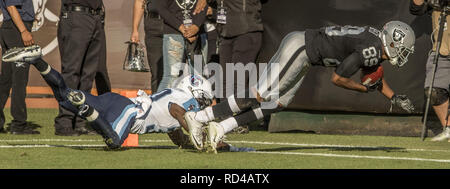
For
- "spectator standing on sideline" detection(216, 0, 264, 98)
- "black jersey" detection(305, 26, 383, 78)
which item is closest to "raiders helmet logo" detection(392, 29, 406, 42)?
"black jersey" detection(305, 26, 383, 78)

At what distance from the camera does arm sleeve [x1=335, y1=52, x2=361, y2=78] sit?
348 inches

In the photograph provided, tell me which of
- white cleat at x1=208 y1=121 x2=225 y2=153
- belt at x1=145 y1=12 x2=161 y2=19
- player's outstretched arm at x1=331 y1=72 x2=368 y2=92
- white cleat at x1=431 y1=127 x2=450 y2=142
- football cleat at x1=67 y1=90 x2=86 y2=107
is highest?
belt at x1=145 y1=12 x2=161 y2=19

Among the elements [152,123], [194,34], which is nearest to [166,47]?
[194,34]

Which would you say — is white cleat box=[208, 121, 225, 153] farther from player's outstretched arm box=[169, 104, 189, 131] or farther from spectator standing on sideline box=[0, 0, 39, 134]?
spectator standing on sideline box=[0, 0, 39, 134]

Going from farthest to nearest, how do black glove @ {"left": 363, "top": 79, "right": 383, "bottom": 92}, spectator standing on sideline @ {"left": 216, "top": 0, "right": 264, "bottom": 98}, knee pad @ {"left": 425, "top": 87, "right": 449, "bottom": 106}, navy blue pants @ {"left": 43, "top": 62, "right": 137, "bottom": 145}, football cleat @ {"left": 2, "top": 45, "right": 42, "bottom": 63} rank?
1. spectator standing on sideline @ {"left": 216, "top": 0, "right": 264, "bottom": 98}
2. knee pad @ {"left": 425, "top": 87, "right": 449, "bottom": 106}
3. black glove @ {"left": 363, "top": 79, "right": 383, "bottom": 92}
4. navy blue pants @ {"left": 43, "top": 62, "right": 137, "bottom": 145}
5. football cleat @ {"left": 2, "top": 45, "right": 42, "bottom": 63}

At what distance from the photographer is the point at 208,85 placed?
943cm

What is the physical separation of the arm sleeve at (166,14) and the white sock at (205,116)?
2.53 metres

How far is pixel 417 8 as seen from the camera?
11.2 m

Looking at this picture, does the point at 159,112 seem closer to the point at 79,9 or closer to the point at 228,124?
the point at 228,124

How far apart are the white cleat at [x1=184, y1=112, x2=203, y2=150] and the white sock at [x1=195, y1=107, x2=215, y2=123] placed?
0.25 ft

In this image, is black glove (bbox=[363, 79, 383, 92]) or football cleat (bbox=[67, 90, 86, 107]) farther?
black glove (bbox=[363, 79, 383, 92])

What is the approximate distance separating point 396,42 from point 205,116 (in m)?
2.07

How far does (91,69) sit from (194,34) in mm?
1387
